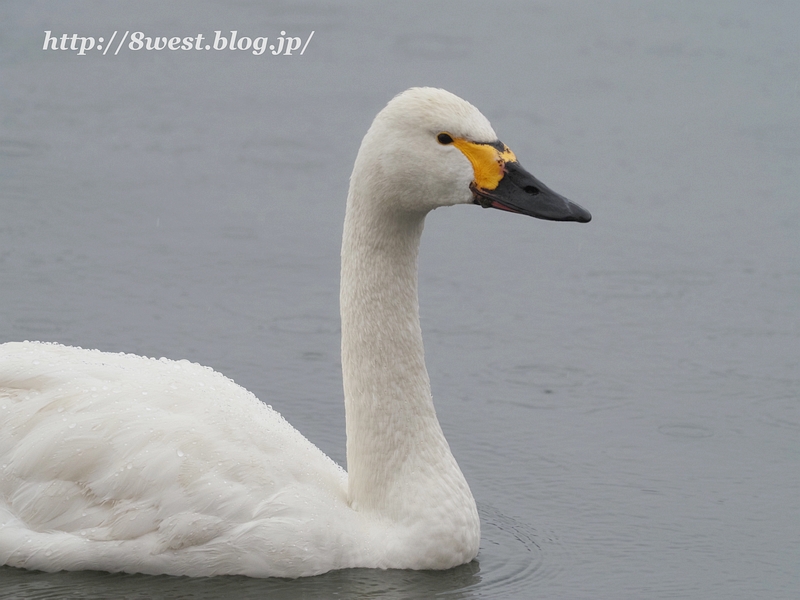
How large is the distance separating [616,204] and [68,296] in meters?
4.22

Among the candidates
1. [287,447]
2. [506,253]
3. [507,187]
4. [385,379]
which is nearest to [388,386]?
[385,379]

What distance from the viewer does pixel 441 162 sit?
5.97 metres

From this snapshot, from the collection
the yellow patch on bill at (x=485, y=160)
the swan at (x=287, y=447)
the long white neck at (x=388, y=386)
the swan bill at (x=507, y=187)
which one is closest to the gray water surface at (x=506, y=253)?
the swan at (x=287, y=447)

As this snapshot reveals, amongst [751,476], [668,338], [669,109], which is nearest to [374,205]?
[751,476]

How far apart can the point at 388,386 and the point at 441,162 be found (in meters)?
Answer: 1.04

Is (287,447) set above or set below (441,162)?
below

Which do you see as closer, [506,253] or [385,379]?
[385,379]

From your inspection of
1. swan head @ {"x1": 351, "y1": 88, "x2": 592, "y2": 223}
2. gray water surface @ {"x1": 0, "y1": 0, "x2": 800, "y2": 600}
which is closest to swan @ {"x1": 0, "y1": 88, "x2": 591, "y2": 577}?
swan head @ {"x1": 351, "y1": 88, "x2": 592, "y2": 223}

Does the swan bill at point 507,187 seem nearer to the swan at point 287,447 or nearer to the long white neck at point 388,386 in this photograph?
the swan at point 287,447

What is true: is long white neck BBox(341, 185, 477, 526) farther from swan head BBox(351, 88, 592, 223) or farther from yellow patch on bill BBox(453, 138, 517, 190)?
yellow patch on bill BBox(453, 138, 517, 190)

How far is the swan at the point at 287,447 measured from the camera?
5.92 meters

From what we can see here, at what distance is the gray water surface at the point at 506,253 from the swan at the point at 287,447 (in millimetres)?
156

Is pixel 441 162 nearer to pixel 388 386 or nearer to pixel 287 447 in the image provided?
pixel 388 386

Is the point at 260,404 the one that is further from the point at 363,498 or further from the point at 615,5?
the point at 615,5
